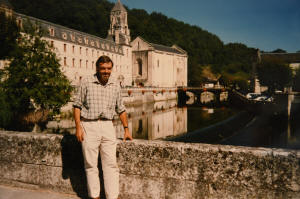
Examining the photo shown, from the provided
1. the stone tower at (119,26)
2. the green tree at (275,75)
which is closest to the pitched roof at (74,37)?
the stone tower at (119,26)

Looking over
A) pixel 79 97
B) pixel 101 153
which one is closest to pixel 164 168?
pixel 101 153

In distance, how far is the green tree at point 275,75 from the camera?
5635 cm

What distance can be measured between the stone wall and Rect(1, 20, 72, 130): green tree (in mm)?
16606

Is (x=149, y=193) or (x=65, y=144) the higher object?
(x=65, y=144)

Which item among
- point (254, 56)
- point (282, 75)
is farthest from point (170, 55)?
point (282, 75)

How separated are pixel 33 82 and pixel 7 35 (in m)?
9.49

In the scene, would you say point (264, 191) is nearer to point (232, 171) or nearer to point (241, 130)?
point (232, 171)

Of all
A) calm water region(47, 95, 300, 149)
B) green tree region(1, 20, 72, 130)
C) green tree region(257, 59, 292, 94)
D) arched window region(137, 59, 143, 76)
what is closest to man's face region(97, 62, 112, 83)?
calm water region(47, 95, 300, 149)

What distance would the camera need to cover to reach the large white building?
148ft

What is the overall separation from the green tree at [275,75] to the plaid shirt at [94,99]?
5927 cm

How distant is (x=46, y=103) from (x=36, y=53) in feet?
13.6

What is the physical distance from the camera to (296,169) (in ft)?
9.48

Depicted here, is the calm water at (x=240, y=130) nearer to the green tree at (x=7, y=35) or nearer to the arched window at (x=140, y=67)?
the green tree at (x=7, y=35)

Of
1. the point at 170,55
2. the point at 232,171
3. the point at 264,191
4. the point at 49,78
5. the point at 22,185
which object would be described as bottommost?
the point at 22,185
